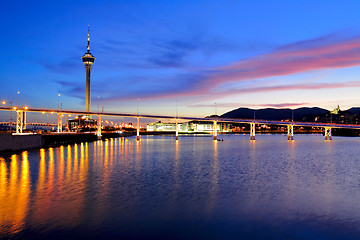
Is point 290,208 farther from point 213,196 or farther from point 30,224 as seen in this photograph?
point 30,224

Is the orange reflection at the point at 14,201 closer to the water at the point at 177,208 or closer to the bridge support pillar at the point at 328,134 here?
the water at the point at 177,208

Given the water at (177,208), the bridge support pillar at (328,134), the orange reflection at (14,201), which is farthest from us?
the bridge support pillar at (328,134)

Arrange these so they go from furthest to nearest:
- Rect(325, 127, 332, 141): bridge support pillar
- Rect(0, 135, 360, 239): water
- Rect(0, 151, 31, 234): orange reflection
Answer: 1. Rect(325, 127, 332, 141): bridge support pillar
2. Rect(0, 151, 31, 234): orange reflection
3. Rect(0, 135, 360, 239): water

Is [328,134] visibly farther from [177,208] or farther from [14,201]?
[14,201]

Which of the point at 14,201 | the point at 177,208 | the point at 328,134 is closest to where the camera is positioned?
the point at 177,208

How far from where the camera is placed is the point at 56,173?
31.7 meters

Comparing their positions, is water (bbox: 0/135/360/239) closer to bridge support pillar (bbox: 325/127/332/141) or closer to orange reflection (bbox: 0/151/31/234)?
orange reflection (bbox: 0/151/31/234)

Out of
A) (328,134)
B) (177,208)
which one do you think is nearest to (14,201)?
(177,208)

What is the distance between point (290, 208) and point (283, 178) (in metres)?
12.5

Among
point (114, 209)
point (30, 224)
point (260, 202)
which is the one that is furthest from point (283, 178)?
point (30, 224)

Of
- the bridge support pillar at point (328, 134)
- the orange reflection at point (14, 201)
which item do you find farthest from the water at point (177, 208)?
the bridge support pillar at point (328, 134)

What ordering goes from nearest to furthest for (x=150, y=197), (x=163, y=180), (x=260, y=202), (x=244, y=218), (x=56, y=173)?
(x=244, y=218) → (x=260, y=202) → (x=150, y=197) → (x=163, y=180) → (x=56, y=173)

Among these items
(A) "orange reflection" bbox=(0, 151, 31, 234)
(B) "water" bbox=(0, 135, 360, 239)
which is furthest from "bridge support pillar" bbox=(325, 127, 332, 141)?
(A) "orange reflection" bbox=(0, 151, 31, 234)

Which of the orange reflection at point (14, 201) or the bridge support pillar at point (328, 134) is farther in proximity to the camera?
the bridge support pillar at point (328, 134)
